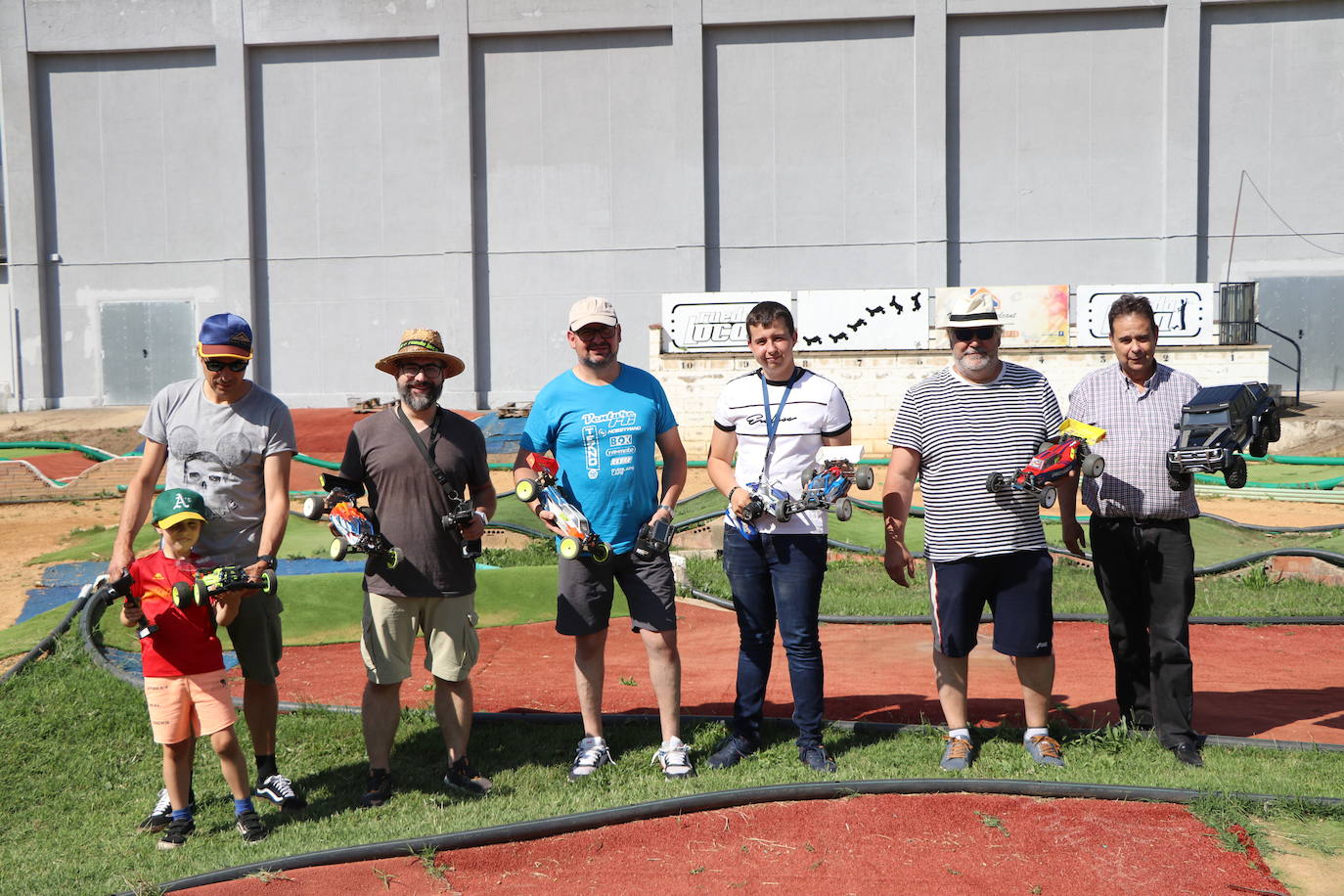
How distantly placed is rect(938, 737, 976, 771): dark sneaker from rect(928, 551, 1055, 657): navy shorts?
0.42 m

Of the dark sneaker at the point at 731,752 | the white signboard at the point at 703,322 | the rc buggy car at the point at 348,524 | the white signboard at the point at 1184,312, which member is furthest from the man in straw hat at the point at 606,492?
the white signboard at the point at 1184,312

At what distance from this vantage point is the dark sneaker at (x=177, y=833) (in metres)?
4.75

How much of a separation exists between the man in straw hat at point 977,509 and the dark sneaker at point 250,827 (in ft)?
9.60

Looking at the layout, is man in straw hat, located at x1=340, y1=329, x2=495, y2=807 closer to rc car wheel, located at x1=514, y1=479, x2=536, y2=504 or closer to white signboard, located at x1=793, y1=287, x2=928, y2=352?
rc car wheel, located at x1=514, y1=479, x2=536, y2=504

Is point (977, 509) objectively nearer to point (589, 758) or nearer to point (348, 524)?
point (589, 758)

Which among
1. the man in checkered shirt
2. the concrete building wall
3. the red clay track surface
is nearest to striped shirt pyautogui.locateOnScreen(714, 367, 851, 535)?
the man in checkered shirt

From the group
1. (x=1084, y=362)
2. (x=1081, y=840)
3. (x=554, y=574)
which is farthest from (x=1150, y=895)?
(x=1084, y=362)

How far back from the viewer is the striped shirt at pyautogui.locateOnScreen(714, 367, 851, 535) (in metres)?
5.32

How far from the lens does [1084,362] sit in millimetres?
23438

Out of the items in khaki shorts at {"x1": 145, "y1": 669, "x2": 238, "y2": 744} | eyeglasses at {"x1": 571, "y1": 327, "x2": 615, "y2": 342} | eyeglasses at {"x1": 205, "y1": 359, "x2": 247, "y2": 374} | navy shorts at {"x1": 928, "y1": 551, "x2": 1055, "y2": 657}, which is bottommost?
khaki shorts at {"x1": 145, "y1": 669, "x2": 238, "y2": 744}

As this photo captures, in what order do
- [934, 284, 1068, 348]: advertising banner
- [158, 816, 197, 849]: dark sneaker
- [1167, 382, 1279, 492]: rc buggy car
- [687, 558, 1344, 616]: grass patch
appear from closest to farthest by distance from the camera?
[158, 816, 197, 849]: dark sneaker, [1167, 382, 1279, 492]: rc buggy car, [687, 558, 1344, 616]: grass patch, [934, 284, 1068, 348]: advertising banner

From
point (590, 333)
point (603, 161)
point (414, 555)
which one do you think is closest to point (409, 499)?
point (414, 555)

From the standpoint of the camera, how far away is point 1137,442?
5320 millimetres

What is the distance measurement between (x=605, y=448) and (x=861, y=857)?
213 centimetres
